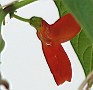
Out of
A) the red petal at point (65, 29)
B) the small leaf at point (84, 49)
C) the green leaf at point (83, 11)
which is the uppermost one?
the green leaf at point (83, 11)

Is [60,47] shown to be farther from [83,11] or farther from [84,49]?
[83,11]

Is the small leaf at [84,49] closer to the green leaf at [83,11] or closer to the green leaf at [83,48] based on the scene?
the green leaf at [83,48]

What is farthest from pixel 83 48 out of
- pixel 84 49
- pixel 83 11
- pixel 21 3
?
pixel 83 11

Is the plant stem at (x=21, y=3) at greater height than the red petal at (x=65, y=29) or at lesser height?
greater

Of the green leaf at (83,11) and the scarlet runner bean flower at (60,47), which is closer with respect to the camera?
the green leaf at (83,11)

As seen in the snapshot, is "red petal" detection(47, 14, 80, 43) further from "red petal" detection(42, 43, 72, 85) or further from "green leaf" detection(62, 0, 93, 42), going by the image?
"green leaf" detection(62, 0, 93, 42)

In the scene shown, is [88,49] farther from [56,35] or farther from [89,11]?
[89,11]

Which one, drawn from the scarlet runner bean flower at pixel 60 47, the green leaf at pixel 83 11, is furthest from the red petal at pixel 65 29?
the green leaf at pixel 83 11
